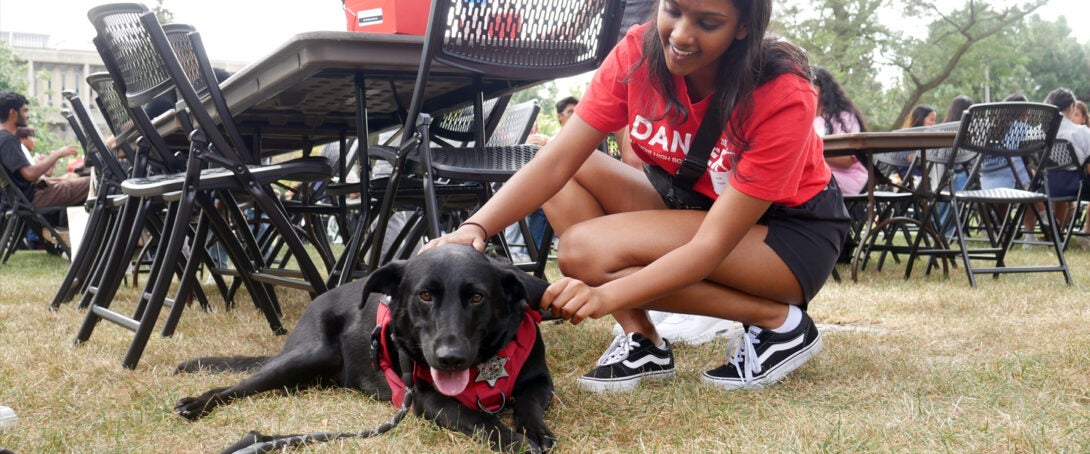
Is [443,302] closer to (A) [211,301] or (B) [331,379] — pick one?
(B) [331,379]

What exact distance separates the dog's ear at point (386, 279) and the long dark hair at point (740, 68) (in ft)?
2.61

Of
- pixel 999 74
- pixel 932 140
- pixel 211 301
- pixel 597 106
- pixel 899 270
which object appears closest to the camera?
pixel 597 106

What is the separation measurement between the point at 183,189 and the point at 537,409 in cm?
150

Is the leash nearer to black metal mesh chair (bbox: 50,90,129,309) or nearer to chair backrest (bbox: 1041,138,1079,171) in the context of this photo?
black metal mesh chair (bbox: 50,90,129,309)

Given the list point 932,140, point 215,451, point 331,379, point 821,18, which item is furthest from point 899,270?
point 821,18

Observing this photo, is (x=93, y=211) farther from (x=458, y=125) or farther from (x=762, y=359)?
(x=762, y=359)

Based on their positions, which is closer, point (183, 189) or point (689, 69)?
point (689, 69)

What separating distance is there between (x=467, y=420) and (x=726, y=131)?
96cm

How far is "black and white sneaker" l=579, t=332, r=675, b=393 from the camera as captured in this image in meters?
2.32

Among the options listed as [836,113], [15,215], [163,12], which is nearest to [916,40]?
[836,113]

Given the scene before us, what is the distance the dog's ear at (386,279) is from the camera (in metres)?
1.97

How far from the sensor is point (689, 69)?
2025mm

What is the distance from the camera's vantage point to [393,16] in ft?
8.86

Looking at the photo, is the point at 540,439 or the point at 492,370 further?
the point at 492,370
